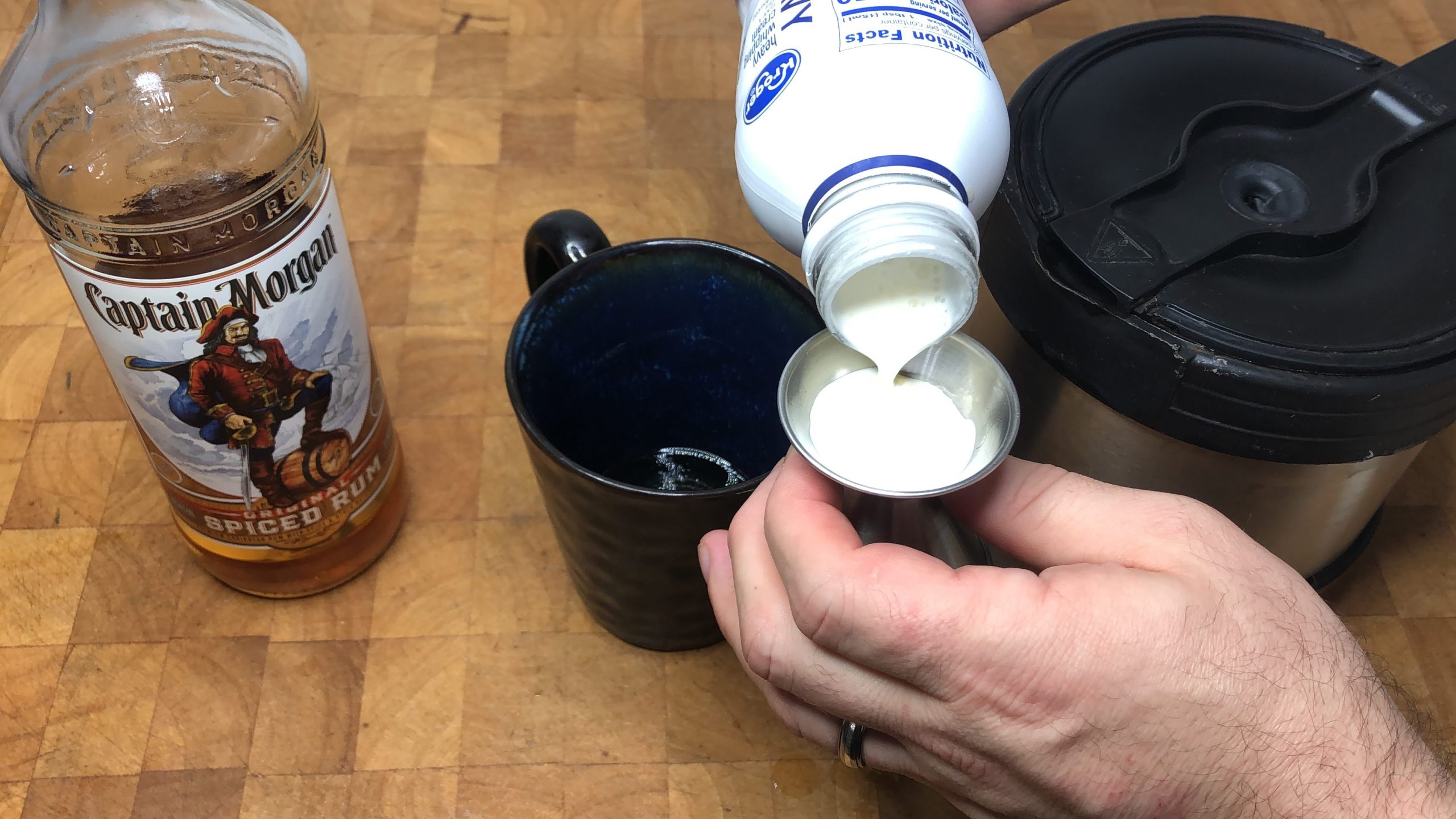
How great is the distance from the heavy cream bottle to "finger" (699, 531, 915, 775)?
0.10 metres

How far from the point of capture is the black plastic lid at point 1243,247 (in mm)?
401

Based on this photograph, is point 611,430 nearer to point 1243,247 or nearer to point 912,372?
point 912,372

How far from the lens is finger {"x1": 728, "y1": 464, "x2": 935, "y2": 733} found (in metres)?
0.36

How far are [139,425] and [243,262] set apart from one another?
0.36 ft

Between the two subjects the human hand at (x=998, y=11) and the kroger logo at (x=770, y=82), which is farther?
the human hand at (x=998, y=11)

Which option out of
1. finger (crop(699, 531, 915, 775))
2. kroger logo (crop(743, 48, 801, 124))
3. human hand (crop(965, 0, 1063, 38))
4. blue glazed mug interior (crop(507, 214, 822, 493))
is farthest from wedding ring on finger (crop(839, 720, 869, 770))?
human hand (crop(965, 0, 1063, 38))

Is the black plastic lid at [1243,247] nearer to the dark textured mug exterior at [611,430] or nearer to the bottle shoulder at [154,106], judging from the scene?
the dark textured mug exterior at [611,430]

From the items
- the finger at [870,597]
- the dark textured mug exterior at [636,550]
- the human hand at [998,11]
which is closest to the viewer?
the finger at [870,597]

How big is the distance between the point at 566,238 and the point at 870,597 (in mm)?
260

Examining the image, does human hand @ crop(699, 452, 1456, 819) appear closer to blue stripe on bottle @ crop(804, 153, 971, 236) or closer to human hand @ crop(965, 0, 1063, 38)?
blue stripe on bottle @ crop(804, 153, 971, 236)

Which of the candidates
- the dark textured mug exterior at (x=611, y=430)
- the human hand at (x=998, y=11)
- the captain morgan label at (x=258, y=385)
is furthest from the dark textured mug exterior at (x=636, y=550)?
the human hand at (x=998, y=11)

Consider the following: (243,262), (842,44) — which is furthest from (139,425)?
(842,44)

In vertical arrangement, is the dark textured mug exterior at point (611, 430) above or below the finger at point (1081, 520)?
below

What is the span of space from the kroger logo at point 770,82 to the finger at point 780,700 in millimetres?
164
